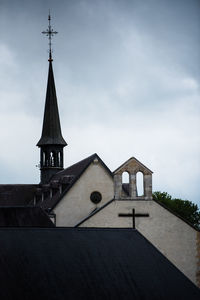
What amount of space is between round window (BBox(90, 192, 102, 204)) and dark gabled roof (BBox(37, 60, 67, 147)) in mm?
12878

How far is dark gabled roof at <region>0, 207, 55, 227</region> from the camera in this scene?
46.1 metres

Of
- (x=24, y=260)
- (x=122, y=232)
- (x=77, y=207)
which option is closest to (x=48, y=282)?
(x=24, y=260)

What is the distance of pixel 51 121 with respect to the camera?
240 ft

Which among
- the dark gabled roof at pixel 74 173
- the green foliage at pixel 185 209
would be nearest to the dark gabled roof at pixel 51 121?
the dark gabled roof at pixel 74 173

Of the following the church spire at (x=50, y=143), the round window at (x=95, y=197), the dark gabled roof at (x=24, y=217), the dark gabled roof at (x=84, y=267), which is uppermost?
the church spire at (x=50, y=143)

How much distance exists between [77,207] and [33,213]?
12057mm

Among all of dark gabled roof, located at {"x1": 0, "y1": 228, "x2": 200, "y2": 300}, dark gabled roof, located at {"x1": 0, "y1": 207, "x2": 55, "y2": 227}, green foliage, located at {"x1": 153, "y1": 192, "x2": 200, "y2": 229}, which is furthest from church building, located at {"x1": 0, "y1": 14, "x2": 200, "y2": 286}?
green foliage, located at {"x1": 153, "y1": 192, "x2": 200, "y2": 229}

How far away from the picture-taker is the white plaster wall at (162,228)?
1766 inches

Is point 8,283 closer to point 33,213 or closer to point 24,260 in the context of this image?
point 24,260

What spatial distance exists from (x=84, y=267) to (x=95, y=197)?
113ft

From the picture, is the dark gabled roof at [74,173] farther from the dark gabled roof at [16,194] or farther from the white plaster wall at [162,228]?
the white plaster wall at [162,228]

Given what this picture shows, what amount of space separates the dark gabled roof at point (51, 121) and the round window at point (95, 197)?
12878mm

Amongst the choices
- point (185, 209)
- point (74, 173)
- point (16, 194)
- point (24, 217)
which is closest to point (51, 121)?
point (16, 194)

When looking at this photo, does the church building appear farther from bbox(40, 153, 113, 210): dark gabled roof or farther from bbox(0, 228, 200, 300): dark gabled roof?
bbox(0, 228, 200, 300): dark gabled roof
